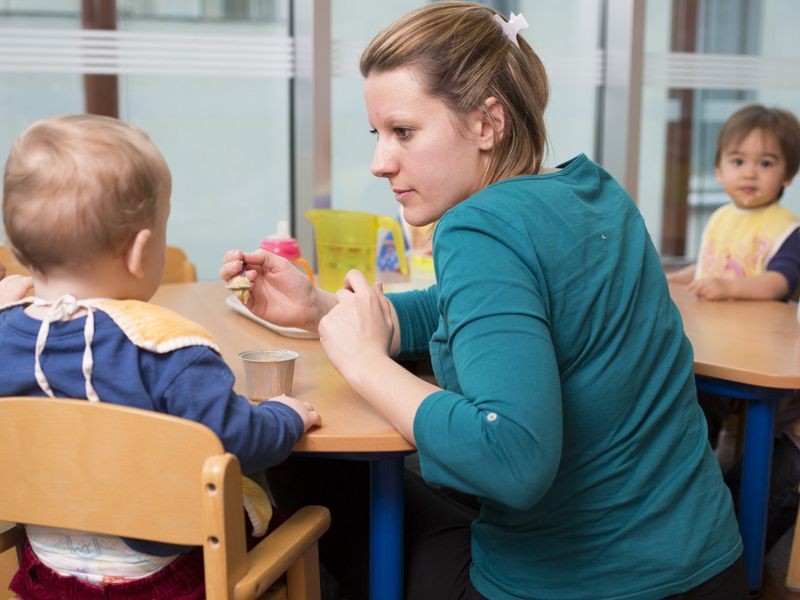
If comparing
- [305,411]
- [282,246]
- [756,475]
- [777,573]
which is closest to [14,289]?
[305,411]

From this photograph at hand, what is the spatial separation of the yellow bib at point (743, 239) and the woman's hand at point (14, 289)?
1.88m

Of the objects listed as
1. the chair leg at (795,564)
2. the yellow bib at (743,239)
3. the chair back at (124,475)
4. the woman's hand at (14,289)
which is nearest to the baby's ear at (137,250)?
the chair back at (124,475)

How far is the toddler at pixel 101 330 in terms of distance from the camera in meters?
1.12

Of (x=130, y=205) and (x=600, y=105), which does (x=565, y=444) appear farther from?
(x=600, y=105)

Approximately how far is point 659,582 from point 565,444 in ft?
0.69

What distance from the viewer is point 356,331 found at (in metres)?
1.27

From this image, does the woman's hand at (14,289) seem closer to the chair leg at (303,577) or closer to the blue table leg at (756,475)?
the chair leg at (303,577)

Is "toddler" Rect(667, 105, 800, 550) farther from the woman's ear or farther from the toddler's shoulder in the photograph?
the toddler's shoulder

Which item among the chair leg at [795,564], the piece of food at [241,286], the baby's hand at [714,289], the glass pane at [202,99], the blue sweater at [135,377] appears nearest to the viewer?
the blue sweater at [135,377]

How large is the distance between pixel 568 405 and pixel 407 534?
42 centimetres

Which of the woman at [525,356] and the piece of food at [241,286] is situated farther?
the piece of food at [241,286]

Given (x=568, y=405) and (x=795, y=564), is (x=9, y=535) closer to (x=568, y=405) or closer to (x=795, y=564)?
(x=568, y=405)

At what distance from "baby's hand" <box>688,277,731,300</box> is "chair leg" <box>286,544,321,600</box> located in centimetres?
133

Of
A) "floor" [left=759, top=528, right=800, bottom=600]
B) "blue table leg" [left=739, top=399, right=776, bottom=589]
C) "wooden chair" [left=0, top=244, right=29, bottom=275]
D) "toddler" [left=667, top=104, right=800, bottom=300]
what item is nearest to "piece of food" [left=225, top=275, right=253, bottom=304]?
"wooden chair" [left=0, top=244, right=29, bottom=275]
